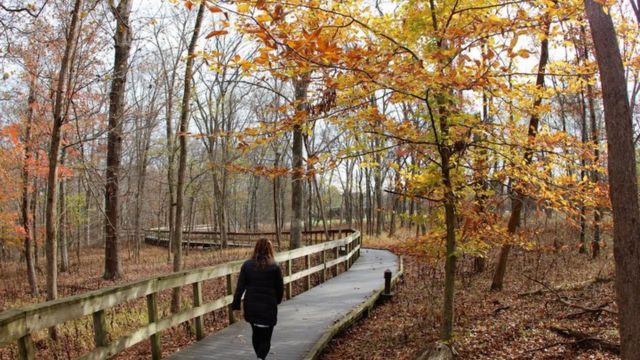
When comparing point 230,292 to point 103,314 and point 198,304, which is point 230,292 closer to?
point 198,304

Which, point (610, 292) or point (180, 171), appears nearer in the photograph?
point (610, 292)

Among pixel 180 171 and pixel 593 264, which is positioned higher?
pixel 180 171

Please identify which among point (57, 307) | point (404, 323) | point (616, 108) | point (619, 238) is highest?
point (616, 108)

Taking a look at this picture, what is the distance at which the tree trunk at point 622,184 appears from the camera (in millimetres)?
4109

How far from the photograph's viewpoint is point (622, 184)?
4.16m

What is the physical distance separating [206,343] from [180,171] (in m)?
4.44

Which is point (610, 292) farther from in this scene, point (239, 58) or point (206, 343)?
point (239, 58)

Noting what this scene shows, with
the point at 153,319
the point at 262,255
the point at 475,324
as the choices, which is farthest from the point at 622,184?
the point at 153,319

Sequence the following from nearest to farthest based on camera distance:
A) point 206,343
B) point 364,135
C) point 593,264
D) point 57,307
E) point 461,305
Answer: point 57,307 → point 206,343 → point 364,135 → point 461,305 → point 593,264

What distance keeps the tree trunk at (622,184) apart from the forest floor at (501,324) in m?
2.03

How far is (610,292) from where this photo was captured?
30.6 ft

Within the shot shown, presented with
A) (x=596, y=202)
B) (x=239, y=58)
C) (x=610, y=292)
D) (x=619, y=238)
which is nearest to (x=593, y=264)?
(x=610, y=292)

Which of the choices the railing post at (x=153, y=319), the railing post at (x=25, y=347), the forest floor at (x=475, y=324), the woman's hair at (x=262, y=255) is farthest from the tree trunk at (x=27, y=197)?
the railing post at (x=25, y=347)

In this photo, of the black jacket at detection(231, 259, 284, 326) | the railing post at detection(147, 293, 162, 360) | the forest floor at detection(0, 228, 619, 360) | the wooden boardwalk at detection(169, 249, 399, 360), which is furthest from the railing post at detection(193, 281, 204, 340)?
the black jacket at detection(231, 259, 284, 326)
